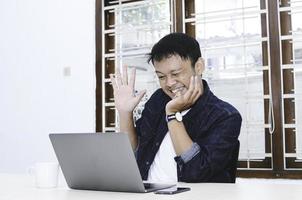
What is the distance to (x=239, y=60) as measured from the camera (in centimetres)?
316

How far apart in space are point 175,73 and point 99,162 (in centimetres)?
66

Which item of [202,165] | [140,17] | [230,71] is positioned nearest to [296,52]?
[230,71]

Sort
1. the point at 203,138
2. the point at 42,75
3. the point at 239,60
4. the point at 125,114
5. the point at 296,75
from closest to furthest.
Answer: the point at 203,138 → the point at 125,114 → the point at 296,75 → the point at 239,60 → the point at 42,75

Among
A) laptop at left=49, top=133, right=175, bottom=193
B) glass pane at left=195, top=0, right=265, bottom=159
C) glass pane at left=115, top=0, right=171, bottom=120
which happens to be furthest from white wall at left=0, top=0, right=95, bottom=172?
laptop at left=49, top=133, right=175, bottom=193

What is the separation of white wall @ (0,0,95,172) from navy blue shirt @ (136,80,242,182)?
6.02ft

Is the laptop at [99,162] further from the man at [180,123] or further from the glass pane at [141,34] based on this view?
the glass pane at [141,34]

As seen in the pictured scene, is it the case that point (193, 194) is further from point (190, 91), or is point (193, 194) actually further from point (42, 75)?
point (42, 75)

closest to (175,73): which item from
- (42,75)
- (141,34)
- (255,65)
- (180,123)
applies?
(180,123)

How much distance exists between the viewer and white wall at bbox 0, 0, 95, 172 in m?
3.69

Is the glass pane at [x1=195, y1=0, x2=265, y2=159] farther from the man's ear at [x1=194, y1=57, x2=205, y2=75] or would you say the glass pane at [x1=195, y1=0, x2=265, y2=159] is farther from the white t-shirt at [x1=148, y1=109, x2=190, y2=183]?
the white t-shirt at [x1=148, y1=109, x2=190, y2=183]

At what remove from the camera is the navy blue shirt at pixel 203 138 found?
4.99 ft

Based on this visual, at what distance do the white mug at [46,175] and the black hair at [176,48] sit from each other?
650 millimetres

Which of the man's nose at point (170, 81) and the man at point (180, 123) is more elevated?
the man's nose at point (170, 81)

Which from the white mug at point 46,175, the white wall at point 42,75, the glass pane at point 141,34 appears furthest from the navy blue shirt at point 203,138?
the white wall at point 42,75
